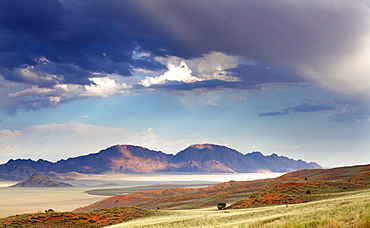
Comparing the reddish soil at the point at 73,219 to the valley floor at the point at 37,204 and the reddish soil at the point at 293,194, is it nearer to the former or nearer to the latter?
the reddish soil at the point at 293,194

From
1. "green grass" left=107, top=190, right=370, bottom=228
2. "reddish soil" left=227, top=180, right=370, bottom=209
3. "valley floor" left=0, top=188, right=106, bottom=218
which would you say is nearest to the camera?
"green grass" left=107, top=190, right=370, bottom=228

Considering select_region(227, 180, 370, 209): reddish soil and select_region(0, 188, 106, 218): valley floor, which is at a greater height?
select_region(227, 180, 370, 209): reddish soil

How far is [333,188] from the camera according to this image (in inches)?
2616

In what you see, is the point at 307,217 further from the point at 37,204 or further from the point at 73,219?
the point at 37,204

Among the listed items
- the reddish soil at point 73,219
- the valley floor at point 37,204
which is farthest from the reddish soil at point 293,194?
the valley floor at point 37,204

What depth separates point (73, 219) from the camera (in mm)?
52938

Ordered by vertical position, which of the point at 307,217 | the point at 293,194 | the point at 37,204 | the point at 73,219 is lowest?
the point at 37,204

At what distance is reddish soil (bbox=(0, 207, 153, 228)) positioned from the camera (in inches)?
1964

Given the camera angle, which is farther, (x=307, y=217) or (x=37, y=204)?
(x=37, y=204)

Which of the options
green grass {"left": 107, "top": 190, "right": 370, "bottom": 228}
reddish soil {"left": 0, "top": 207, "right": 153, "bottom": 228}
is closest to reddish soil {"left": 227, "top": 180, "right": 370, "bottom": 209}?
reddish soil {"left": 0, "top": 207, "right": 153, "bottom": 228}

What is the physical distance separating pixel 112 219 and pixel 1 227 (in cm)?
1391

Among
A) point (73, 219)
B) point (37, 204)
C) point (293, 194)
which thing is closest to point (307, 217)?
point (73, 219)

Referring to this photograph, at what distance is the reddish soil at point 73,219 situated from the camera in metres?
49.9

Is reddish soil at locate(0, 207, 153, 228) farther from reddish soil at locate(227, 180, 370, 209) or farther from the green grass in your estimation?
the green grass
